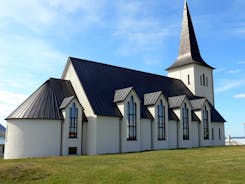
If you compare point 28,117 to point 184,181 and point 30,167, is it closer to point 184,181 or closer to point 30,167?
point 30,167

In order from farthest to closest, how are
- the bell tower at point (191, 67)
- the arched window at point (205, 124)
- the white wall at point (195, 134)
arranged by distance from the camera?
the bell tower at point (191, 67) → the arched window at point (205, 124) → the white wall at point (195, 134)

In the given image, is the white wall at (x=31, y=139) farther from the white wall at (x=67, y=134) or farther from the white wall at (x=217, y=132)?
the white wall at (x=217, y=132)

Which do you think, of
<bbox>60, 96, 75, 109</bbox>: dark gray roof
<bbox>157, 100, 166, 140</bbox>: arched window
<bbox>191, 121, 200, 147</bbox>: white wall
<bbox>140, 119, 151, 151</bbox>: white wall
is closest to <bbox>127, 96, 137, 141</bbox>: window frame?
<bbox>140, 119, 151, 151</bbox>: white wall

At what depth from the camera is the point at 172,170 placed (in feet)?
50.7

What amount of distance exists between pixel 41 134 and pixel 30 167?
981cm

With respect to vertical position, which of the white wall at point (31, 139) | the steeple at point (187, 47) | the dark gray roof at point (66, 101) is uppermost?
the steeple at point (187, 47)

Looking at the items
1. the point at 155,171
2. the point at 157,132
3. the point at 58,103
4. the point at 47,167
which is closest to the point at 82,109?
the point at 58,103

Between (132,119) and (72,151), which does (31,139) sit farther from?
(132,119)

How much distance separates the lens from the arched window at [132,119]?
1203 inches

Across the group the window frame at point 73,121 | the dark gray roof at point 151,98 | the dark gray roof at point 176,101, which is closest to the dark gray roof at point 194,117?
the dark gray roof at point 176,101

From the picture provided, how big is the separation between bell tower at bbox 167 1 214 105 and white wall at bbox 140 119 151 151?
15.9 meters

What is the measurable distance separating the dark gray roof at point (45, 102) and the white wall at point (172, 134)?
12.6 meters

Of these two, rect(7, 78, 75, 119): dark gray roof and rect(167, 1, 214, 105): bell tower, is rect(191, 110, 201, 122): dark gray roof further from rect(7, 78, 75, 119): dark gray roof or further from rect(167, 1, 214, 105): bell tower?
rect(7, 78, 75, 119): dark gray roof

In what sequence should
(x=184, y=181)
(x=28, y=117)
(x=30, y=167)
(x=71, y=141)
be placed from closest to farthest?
1. (x=184, y=181)
2. (x=30, y=167)
3. (x=28, y=117)
4. (x=71, y=141)
